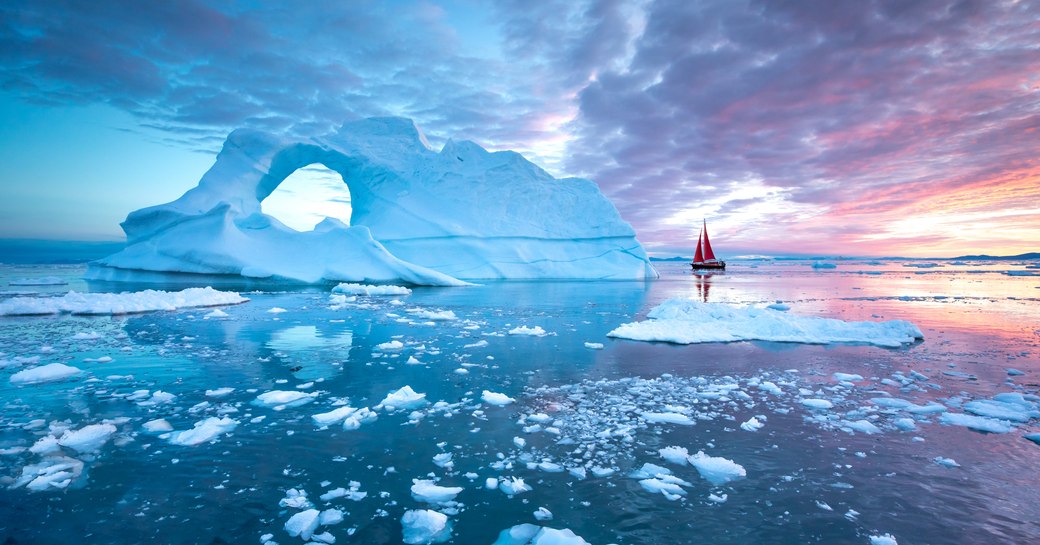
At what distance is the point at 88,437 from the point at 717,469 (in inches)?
173

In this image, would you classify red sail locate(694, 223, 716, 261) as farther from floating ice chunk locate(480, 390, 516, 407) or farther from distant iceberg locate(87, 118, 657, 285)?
floating ice chunk locate(480, 390, 516, 407)

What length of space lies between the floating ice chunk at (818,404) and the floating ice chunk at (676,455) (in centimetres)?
183

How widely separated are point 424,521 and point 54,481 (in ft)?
7.52

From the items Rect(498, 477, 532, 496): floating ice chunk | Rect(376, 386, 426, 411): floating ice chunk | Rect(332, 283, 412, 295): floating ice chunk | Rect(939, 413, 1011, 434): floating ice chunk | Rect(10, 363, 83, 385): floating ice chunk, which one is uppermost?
Rect(332, 283, 412, 295): floating ice chunk

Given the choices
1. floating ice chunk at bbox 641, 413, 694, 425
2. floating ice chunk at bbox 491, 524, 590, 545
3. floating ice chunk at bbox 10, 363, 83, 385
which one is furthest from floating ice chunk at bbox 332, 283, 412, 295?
floating ice chunk at bbox 491, 524, 590, 545

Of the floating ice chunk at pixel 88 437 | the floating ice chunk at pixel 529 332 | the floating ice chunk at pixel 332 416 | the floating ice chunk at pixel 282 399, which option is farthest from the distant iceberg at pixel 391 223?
the floating ice chunk at pixel 88 437

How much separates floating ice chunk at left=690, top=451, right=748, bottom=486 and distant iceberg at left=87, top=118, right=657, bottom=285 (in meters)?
18.9

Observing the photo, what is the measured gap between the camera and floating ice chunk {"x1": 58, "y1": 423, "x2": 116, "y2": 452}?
3.34 m

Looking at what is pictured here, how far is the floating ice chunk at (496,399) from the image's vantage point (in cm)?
444

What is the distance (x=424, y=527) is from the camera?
238cm

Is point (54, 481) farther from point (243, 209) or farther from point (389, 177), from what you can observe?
point (389, 177)

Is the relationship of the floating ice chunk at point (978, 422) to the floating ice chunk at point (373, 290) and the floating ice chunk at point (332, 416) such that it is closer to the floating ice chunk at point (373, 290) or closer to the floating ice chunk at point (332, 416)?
the floating ice chunk at point (332, 416)

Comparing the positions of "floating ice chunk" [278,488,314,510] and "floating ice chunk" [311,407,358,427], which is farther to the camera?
"floating ice chunk" [311,407,358,427]

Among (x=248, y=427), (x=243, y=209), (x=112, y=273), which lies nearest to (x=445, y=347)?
(x=248, y=427)
